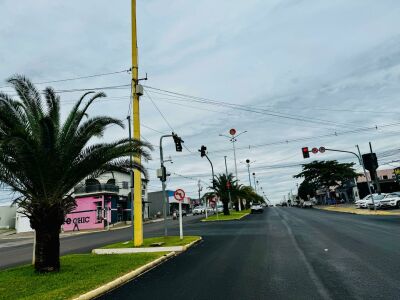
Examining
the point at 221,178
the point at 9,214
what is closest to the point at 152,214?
the point at 9,214

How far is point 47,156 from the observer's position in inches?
399

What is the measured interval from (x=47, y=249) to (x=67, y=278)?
6.01ft

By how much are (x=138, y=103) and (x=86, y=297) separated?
1151cm

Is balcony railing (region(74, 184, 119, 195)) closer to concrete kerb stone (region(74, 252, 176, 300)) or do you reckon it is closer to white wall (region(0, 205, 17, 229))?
white wall (region(0, 205, 17, 229))

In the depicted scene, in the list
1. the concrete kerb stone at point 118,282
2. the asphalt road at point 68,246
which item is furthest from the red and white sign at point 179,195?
the concrete kerb stone at point 118,282

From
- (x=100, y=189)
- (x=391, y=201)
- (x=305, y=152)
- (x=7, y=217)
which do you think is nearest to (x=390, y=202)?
(x=391, y=201)

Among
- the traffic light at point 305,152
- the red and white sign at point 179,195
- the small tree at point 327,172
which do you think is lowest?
the red and white sign at point 179,195

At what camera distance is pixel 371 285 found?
6.56 metres

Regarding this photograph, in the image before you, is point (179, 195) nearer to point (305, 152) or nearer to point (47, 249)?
point (47, 249)

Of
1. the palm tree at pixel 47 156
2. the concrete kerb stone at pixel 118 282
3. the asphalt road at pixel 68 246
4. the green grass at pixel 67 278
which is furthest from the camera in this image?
the asphalt road at pixel 68 246

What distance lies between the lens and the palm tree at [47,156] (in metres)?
10.0

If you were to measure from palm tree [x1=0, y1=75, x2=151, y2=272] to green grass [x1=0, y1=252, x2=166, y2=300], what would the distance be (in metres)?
0.75

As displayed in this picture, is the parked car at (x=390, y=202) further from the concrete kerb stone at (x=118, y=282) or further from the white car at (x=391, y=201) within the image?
the concrete kerb stone at (x=118, y=282)

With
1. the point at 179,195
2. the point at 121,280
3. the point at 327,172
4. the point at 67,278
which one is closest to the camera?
the point at 121,280
